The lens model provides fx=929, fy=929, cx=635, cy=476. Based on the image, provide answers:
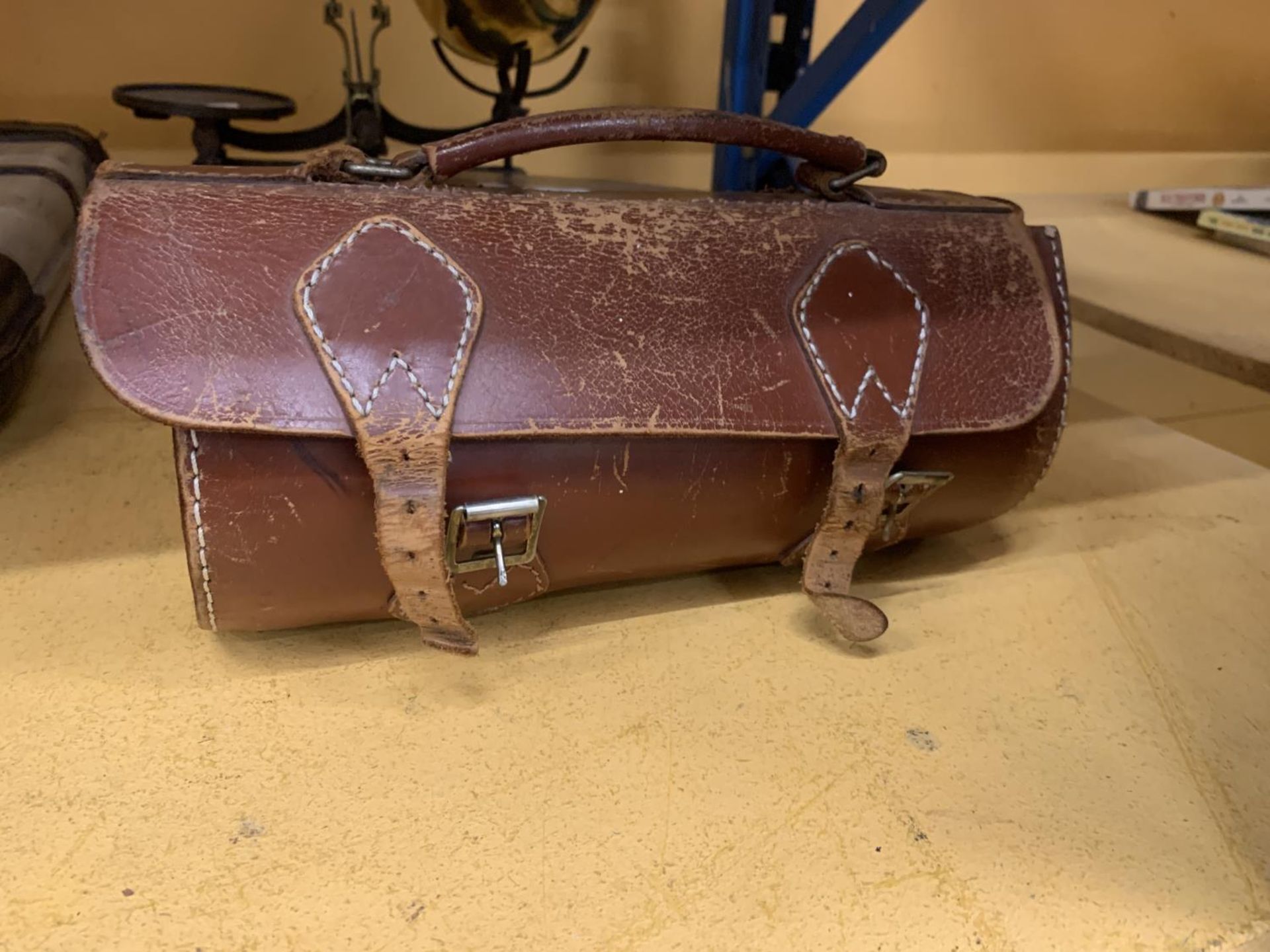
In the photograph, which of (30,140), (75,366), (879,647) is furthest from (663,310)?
(30,140)

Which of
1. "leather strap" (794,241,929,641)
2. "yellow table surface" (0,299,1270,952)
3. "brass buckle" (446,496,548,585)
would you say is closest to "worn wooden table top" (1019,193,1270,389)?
"yellow table surface" (0,299,1270,952)

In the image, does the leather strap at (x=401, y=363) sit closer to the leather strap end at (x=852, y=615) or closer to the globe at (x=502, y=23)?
the leather strap end at (x=852, y=615)

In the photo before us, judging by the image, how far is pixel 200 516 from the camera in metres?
0.54

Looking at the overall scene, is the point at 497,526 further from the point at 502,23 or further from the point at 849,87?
the point at 849,87

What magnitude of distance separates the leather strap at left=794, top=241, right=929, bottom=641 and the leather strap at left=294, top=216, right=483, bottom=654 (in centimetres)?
25

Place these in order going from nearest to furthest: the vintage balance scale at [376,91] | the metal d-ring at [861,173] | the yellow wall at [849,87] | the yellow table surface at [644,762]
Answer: the yellow table surface at [644,762] < the metal d-ring at [861,173] < the vintage balance scale at [376,91] < the yellow wall at [849,87]

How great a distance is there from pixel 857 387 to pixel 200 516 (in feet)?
1.41

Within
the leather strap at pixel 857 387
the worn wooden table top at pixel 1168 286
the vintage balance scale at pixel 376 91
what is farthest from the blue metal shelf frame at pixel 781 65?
the leather strap at pixel 857 387

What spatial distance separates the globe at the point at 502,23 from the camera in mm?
1132

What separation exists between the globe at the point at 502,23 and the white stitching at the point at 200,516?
806mm

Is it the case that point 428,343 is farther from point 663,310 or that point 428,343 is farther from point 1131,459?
point 1131,459

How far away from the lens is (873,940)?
18.7 inches

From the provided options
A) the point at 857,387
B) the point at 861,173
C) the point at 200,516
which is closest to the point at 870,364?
the point at 857,387

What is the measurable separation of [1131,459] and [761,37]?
2.41 feet
